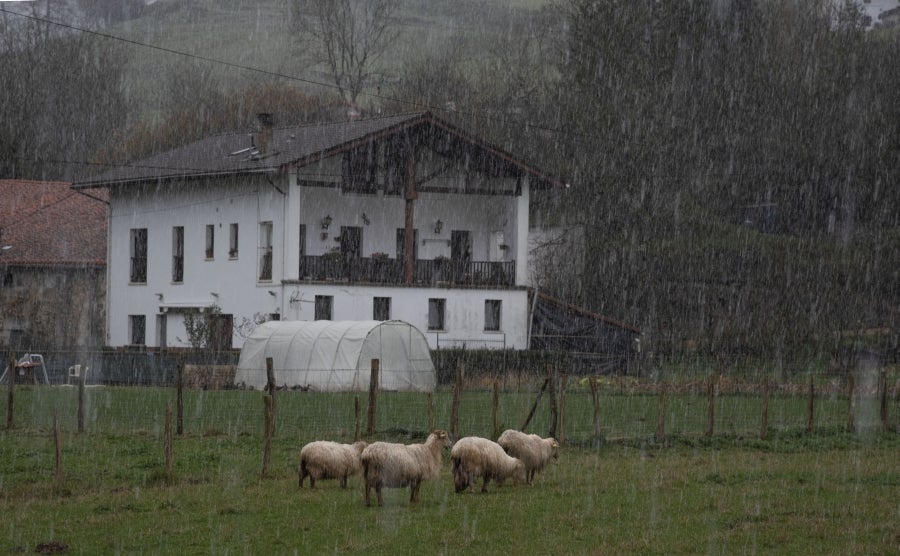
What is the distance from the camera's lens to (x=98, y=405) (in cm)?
3077

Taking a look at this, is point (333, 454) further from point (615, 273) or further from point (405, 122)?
point (615, 273)

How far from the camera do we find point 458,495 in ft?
55.1

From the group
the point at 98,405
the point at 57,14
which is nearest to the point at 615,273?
the point at 98,405

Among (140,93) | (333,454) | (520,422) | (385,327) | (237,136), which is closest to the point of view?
(333,454)

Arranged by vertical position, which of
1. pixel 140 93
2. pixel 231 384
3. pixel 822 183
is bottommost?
pixel 231 384

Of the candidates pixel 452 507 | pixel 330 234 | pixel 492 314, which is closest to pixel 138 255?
pixel 330 234

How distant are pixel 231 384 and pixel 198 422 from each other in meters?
14.4

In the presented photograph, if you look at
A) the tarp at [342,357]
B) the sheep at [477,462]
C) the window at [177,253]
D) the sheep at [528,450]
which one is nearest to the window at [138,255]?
the window at [177,253]

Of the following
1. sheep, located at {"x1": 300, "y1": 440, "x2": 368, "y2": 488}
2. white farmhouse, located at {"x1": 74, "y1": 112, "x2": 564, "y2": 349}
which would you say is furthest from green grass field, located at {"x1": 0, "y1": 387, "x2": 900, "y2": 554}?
white farmhouse, located at {"x1": 74, "y1": 112, "x2": 564, "y2": 349}

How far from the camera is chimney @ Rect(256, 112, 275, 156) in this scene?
163 ft

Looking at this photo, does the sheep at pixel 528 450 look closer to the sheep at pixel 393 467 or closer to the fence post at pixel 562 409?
the sheep at pixel 393 467

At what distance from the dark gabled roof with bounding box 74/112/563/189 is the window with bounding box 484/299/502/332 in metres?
4.96

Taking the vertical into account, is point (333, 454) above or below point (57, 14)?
below

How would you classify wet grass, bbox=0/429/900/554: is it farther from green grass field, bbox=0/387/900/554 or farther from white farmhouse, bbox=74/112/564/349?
white farmhouse, bbox=74/112/564/349
